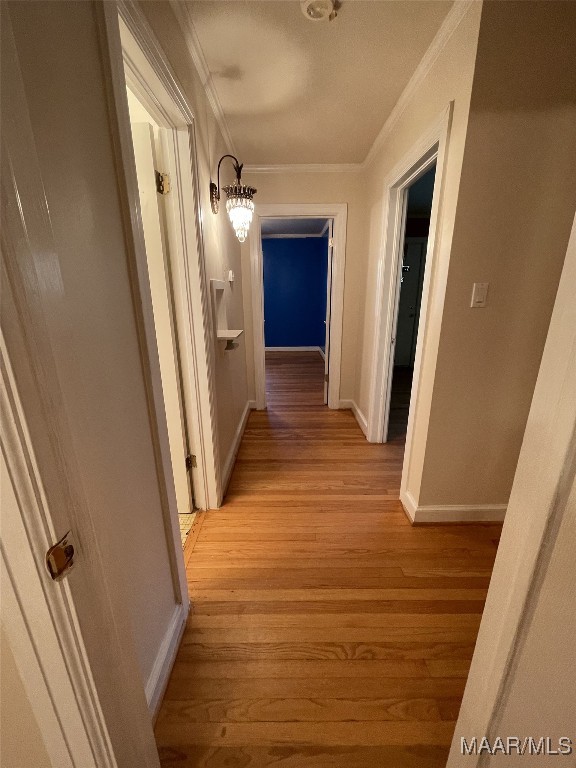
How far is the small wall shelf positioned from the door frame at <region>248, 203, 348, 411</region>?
1.10m

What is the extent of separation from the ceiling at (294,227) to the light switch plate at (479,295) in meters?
3.86

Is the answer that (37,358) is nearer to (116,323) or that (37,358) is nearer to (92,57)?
(116,323)

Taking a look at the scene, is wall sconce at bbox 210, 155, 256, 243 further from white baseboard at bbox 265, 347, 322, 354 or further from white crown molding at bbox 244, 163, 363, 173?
white baseboard at bbox 265, 347, 322, 354

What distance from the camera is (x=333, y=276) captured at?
3.11m

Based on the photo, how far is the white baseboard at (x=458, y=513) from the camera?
1.80m

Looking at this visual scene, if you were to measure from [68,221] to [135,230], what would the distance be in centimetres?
28

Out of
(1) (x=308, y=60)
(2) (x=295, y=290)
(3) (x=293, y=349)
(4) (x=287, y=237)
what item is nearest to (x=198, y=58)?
(1) (x=308, y=60)

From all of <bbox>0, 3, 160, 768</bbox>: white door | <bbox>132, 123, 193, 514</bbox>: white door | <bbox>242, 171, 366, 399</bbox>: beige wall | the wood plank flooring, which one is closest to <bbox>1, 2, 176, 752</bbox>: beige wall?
<bbox>0, 3, 160, 768</bbox>: white door

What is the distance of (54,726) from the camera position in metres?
0.53

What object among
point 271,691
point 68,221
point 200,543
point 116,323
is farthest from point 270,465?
point 68,221

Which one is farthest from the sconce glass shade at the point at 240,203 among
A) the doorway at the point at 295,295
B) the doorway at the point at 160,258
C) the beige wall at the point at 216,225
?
the doorway at the point at 295,295

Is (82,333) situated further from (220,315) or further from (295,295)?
(295,295)

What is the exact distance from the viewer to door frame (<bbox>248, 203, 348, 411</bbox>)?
288 cm

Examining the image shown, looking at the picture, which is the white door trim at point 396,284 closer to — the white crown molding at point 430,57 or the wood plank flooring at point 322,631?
the white crown molding at point 430,57
